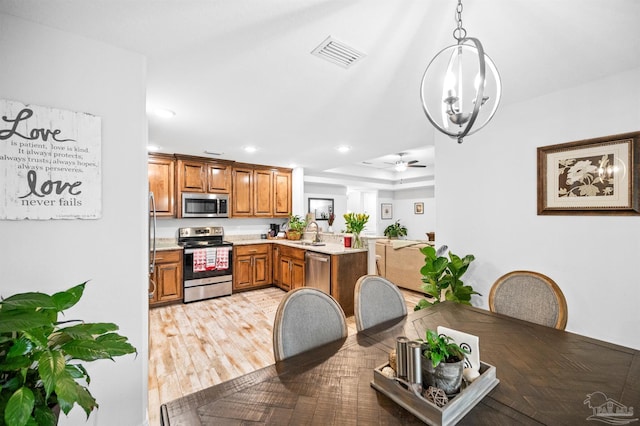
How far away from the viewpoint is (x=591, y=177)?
2148 mm

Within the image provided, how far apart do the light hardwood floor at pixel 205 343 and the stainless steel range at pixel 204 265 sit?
0.17 metres

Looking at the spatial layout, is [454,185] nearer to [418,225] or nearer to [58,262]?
[58,262]

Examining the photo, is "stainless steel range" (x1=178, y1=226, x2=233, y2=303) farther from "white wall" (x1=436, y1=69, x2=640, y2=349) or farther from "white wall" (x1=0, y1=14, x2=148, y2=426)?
"white wall" (x1=436, y1=69, x2=640, y2=349)

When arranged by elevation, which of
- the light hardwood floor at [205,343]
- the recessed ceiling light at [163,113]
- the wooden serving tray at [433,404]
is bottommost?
the light hardwood floor at [205,343]

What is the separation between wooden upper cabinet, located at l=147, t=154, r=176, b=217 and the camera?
427 centimetres

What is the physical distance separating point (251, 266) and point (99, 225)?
350 centimetres

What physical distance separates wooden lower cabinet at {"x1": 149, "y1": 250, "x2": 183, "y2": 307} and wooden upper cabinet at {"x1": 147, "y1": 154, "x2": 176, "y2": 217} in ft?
2.15

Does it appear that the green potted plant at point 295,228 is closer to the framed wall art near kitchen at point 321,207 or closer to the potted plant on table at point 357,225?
the framed wall art near kitchen at point 321,207

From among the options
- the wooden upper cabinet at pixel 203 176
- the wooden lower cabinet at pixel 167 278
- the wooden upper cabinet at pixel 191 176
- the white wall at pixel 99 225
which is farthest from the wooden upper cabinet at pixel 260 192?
the white wall at pixel 99 225

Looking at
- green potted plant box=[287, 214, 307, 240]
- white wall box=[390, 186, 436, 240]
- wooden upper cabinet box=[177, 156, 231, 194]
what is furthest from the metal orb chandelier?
white wall box=[390, 186, 436, 240]

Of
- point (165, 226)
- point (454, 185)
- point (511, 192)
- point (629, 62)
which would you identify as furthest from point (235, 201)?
point (629, 62)

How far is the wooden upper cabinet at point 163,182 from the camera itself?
4273 millimetres

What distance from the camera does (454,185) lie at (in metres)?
3.03

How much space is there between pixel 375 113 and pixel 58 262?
2623 mm
